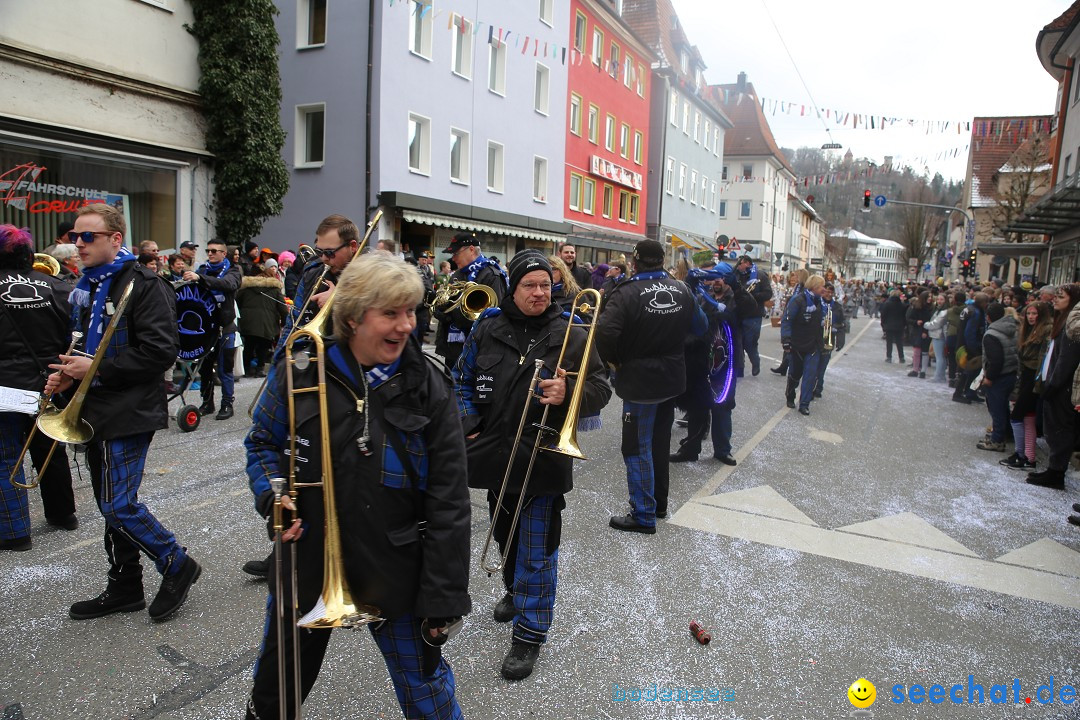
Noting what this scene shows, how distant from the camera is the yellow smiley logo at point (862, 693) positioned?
127 inches

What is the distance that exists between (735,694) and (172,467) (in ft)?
16.6

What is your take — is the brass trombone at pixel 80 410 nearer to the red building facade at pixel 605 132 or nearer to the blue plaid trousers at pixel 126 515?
the blue plaid trousers at pixel 126 515

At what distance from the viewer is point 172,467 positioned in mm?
6215

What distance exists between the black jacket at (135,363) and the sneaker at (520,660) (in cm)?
204

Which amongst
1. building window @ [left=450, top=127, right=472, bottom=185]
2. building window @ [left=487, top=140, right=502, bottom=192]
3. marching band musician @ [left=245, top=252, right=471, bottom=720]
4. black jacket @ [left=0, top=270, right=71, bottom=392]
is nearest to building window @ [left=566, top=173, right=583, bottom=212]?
building window @ [left=487, top=140, right=502, bottom=192]

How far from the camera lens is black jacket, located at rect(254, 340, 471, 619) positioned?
6.86 ft

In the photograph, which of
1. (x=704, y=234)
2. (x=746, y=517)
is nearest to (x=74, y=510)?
(x=746, y=517)

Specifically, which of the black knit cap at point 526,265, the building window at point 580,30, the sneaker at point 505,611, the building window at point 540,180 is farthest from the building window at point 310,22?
the sneaker at point 505,611

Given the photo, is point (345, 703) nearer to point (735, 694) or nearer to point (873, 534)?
point (735, 694)

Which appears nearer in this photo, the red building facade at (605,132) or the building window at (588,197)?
the red building facade at (605,132)

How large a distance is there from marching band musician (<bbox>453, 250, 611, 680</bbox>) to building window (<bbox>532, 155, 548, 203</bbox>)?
949 inches

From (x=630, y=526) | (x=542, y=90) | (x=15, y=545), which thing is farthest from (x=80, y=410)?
(x=542, y=90)

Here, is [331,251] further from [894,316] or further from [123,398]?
[894,316]

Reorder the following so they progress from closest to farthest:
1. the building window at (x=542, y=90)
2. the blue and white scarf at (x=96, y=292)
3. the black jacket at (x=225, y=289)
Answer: the blue and white scarf at (x=96, y=292) → the black jacket at (x=225, y=289) → the building window at (x=542, y=90)
